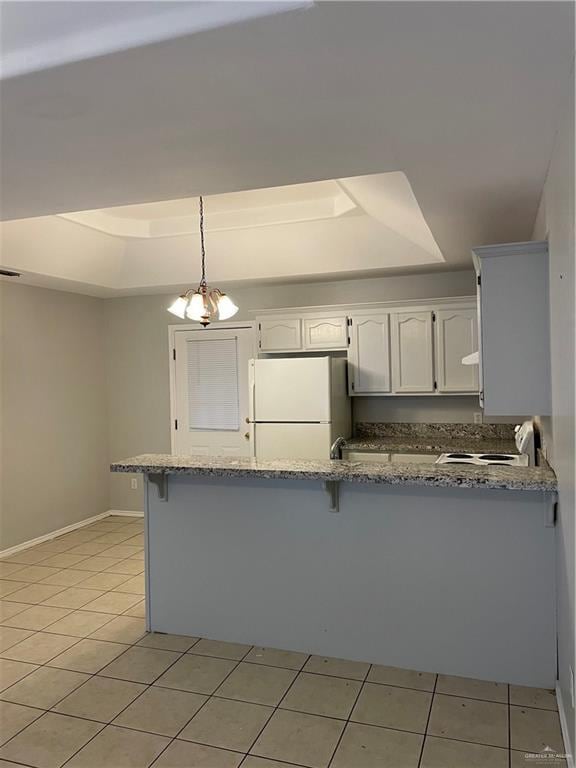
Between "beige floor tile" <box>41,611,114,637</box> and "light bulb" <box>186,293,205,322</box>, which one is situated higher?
"light bulb" <box>186,293,205,322</box>

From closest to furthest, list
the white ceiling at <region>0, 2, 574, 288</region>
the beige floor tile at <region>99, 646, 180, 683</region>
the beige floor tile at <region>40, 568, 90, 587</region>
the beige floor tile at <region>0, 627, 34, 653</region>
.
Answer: the white ceiling at <region>0, 2, 574, 288</region>, the beige floor tile at <region>99, 646, 180, 683</region>, the beige floor tile at <region>0, 627, 34, 653</region>, the beige floor tile at <region>40, 568, 90, 587</region>

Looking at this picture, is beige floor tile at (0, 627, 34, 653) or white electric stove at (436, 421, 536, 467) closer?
beige floor tile at (0, 627, 34, 653)

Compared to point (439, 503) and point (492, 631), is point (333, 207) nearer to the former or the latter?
point (439, 503)

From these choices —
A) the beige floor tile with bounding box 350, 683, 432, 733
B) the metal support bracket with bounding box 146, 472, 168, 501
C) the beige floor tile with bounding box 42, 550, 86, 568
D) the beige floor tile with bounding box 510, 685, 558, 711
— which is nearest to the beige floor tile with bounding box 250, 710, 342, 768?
the beige floor tile with bounding box 350, 683, 432, 733

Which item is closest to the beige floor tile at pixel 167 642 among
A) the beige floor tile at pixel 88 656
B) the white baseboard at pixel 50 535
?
the beige floor tile at pixel 88 656

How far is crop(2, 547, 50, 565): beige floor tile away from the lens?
15.7 ft

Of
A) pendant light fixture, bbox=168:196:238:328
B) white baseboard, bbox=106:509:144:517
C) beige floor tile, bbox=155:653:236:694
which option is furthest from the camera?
white baseboard, bbox=106:509:144:517

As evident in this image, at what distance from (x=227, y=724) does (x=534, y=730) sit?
4.05ft

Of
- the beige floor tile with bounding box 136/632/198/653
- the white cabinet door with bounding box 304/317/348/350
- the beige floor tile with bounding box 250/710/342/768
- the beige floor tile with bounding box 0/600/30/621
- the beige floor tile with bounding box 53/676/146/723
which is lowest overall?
Answer: the beige floor tile with bounding box 0/600/30/621

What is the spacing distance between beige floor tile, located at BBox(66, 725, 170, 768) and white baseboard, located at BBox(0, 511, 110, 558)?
121 inches

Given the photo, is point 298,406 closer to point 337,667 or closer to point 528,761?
point 337,667

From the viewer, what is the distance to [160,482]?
10.9ft

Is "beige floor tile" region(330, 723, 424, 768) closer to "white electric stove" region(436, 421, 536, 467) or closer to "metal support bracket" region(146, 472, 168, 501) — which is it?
"metal support bracket" region(146, 472, 168, 501)

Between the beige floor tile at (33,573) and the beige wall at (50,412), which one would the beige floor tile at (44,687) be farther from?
the beige wall at (50,412)
